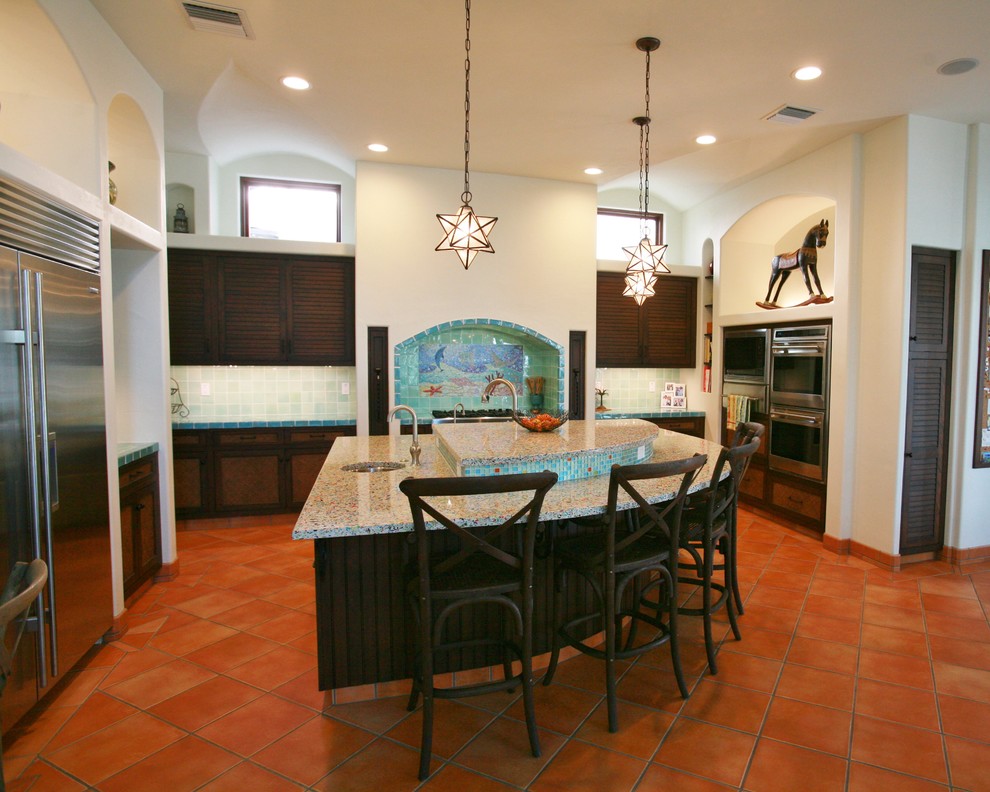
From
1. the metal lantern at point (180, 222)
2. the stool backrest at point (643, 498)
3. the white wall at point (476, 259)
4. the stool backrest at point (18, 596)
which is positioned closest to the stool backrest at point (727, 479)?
the stool backrest at point (643, 498)

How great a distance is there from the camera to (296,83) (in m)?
3.57

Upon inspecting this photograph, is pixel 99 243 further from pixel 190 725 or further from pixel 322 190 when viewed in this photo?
pixel 322 190

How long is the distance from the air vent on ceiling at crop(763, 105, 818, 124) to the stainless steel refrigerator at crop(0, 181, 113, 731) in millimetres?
4187

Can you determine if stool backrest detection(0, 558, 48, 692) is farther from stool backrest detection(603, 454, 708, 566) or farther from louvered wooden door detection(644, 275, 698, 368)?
louvered wooden door detection(644, 275, 698, 368)

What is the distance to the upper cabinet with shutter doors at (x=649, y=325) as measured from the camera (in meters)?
6.04

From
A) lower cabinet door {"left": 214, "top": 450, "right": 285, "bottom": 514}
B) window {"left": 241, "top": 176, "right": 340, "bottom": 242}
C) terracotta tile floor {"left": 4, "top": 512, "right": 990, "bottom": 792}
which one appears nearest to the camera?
terracotta tile floor {"left": 4, "top": 512, "right": 990, "bottom": 792}

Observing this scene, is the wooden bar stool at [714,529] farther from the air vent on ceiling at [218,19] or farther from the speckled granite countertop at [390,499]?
the air vent on ceiling at [218,19]

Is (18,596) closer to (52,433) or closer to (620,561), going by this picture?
(52,433)

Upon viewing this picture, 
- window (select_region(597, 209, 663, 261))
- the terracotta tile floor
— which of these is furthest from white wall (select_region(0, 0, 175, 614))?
window (select_region(597, 209, 663, 261))

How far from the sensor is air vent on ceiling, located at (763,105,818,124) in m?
3.79

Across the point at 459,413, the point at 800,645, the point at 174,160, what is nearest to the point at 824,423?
the point at 800,645

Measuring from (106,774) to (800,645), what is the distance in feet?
10.1

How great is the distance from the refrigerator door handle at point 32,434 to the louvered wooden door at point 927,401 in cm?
507

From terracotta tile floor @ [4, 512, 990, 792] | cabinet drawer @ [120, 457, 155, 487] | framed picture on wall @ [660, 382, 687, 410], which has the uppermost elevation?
framed picture on wall @ [660, 382, 687, 410]
